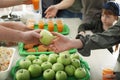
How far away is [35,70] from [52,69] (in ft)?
0.33

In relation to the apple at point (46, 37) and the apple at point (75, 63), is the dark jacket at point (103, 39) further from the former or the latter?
the apple at point (46, 37)

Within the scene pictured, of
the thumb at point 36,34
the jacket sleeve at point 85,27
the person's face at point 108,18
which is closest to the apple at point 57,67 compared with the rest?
the thumb at point 36,34

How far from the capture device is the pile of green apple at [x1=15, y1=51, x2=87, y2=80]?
1398mm

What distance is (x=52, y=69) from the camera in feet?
4.73

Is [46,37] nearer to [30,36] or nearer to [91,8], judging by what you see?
[30,36]

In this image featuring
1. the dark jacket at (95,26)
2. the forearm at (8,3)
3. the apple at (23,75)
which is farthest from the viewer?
the dark jacket at (95,26)

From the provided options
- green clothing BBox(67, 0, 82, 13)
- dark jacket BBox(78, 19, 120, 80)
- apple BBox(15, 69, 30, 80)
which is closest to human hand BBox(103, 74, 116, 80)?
dark jacket BBox(78, 19, 120, 80)

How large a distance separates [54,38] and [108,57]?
19.3 inches

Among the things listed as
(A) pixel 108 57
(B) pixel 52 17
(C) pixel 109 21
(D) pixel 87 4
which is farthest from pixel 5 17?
(A) pixel 108 57

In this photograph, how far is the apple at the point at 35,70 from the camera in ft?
4.69

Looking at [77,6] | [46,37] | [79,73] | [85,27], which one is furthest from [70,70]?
[77,6]

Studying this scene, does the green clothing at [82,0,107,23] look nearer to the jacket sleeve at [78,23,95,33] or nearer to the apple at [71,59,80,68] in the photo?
the jacket sleeve at [78,23,95,33]

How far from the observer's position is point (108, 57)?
70.8 inches

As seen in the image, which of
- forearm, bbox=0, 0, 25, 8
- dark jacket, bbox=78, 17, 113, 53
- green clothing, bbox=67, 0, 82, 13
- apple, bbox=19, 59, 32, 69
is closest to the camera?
apple, bbox=19, 59, 32, 69
